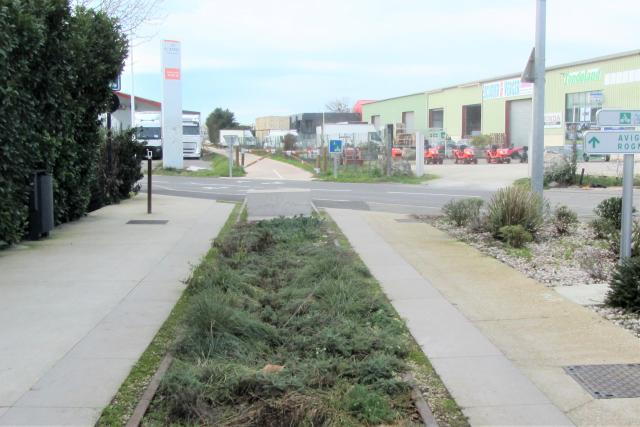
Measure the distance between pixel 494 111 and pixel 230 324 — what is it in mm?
60485

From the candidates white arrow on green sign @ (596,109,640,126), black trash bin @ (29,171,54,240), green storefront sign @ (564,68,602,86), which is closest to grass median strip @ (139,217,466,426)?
white arrow on green sign @ (596,109,640,126)

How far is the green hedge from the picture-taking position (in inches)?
425

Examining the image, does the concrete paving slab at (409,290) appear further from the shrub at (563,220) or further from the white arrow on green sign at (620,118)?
the shrub at (563,220)

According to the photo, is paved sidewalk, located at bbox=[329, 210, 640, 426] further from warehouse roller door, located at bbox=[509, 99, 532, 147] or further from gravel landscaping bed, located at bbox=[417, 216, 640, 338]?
warehouse roller door, located at bbox=[509, 99, 532, 147]

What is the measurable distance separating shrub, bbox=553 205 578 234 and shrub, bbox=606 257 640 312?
5397 millimetres

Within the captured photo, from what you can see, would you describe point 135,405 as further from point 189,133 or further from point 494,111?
point 494,111

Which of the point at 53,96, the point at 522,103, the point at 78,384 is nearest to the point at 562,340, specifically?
the point at 78,384

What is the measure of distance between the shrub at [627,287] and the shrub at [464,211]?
6.06 metres

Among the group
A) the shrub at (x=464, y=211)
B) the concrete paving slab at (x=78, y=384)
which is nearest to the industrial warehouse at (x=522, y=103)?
the shrub at (x=464, y=211)

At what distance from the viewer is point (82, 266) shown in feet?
33.2

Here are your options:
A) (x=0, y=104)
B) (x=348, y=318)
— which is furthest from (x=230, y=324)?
(x=0, y=104)

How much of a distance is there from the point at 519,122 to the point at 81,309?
190ft

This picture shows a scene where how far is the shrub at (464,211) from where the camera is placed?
1395 centimetres

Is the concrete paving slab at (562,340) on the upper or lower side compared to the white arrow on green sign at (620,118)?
lower
